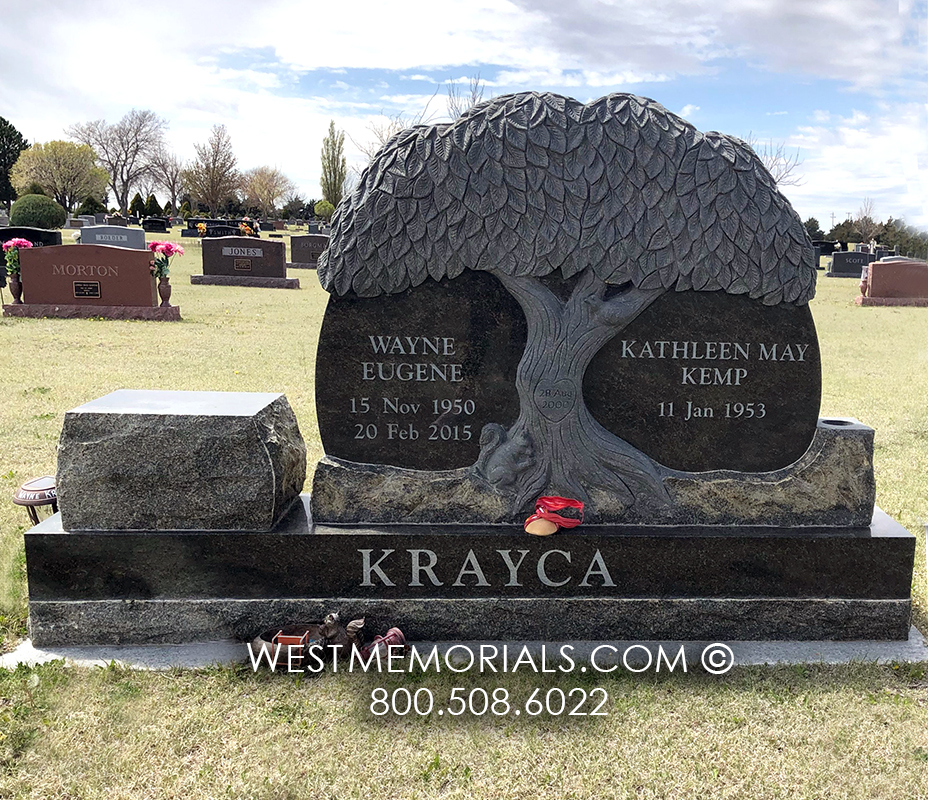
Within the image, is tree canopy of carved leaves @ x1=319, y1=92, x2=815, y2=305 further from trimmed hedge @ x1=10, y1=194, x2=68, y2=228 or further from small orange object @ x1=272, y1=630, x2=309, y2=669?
trimmed hedge @ x1=10, y1=194, x2=68, y2=228

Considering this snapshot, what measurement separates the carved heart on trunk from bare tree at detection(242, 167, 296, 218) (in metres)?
66.9

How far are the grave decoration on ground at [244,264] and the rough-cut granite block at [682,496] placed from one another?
60.9 feet

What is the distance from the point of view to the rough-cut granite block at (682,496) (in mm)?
3916

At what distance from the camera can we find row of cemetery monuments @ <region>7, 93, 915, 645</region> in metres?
3.71

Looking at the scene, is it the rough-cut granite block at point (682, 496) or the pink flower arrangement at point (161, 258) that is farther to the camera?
the pink flower arrangement at point (161, 258)

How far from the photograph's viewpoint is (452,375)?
3896 mm

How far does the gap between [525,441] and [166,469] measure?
1695 mm

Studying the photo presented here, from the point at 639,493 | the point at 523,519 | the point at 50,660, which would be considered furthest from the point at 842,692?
the point at 50,660

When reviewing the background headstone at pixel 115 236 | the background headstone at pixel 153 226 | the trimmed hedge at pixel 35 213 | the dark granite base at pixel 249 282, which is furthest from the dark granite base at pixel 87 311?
the background headstone at pixel 153 226

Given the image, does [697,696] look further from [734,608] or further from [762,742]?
[734,608]

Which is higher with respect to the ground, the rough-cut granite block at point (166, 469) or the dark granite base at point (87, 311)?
the dark granite base at point (87, 311)

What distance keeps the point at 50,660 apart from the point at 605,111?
11.7 ft

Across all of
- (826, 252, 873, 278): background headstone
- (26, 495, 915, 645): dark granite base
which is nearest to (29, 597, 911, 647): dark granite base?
(26, 495, 915, 645): dark granite base

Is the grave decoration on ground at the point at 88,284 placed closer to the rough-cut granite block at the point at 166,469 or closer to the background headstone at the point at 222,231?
the rough-cut granite block at the point at 166,469
